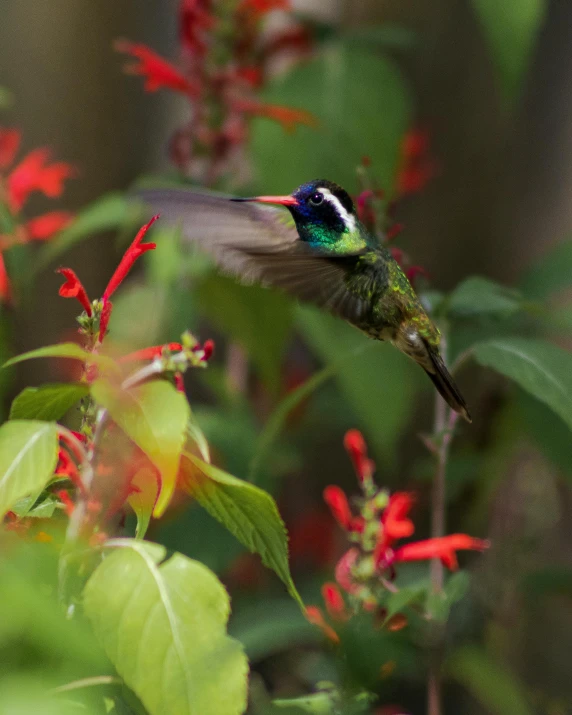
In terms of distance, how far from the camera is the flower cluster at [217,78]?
3.85ft

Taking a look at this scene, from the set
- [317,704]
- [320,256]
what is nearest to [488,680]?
[317,704]

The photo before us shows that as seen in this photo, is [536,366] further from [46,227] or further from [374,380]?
[46,227]

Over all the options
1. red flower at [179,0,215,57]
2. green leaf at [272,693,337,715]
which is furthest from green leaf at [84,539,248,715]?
red flower at [179,0,215,57]

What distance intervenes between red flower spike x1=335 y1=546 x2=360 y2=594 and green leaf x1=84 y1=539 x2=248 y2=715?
276mm

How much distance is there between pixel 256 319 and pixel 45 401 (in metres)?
0.74

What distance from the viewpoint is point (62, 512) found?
57 cm

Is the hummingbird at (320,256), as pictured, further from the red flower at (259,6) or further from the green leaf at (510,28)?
the red flower at (259,6)

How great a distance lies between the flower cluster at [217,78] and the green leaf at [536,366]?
0.53 m

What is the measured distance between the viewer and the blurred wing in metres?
0.68

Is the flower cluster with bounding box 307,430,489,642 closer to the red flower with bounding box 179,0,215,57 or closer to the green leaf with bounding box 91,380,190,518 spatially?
the green leaf with bounding box 91,380,190,518

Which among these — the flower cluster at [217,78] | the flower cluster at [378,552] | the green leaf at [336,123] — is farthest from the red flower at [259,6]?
the flower cluster at [378,552]

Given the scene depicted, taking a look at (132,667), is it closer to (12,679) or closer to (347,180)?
(12,679)

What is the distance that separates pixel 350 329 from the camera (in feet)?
4.09

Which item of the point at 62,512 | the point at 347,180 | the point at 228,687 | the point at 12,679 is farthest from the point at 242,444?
the point at 12,679
